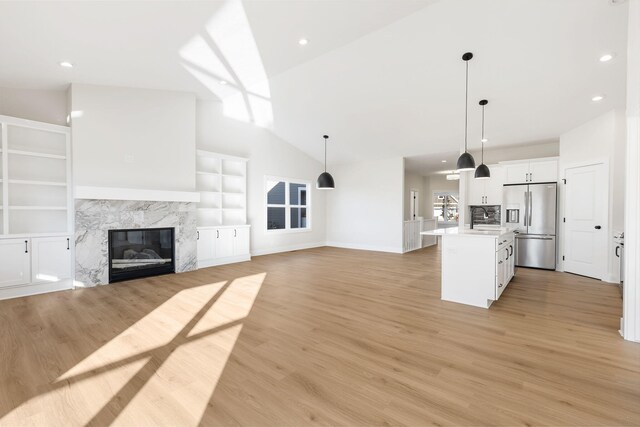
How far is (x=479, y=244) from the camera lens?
12.3 feet

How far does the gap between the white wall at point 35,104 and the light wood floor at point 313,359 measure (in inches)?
117

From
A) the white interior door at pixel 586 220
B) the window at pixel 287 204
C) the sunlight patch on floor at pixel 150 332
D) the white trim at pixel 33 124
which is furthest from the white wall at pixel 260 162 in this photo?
the white interior door at pixel 586 220

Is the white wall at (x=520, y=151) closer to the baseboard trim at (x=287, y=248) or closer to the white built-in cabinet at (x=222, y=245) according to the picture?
the baseboard trim at (x=287, y=248)

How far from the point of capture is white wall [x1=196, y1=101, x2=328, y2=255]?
6867 millimetres

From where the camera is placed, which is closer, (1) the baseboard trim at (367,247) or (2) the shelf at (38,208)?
(2) the shelf at (38,208)

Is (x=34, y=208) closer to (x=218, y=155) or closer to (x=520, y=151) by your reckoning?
(x=218, y=155)

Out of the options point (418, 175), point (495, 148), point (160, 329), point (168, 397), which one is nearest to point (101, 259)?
point (160, 329)

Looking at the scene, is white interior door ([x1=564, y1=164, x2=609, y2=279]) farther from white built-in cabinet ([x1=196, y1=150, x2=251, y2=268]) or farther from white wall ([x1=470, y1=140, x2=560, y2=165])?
white built-in cabinet ([x1=196, y1=150, x2=251, y2=268])

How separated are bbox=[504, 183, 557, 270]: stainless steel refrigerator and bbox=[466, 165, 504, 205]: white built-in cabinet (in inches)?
9.4

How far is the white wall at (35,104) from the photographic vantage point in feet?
14.7

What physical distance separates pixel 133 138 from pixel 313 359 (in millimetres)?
5058

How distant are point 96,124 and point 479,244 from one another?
633cm

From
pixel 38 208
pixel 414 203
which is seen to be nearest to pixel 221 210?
pixel 38 208

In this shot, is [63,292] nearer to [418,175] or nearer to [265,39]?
[265,39]
